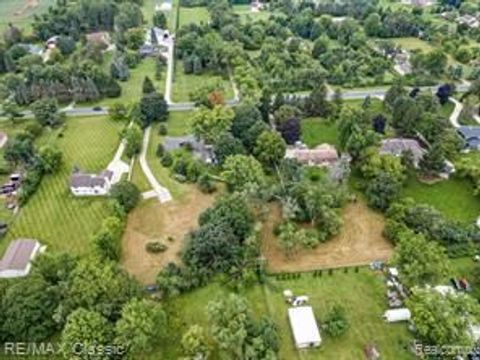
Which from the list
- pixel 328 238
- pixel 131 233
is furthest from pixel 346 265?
pixel 131 233

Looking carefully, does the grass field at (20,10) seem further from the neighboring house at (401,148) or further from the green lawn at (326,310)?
the green lawn at (326,310)

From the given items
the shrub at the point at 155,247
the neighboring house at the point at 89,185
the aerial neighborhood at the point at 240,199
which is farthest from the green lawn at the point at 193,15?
the shrub at the point at 155,247

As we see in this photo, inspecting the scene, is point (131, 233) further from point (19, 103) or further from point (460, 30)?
point (460, 30)

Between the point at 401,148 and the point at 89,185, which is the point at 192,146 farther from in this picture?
the point at 401,148

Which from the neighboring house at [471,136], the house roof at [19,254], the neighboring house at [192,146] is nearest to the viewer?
the house roof at [19,254]

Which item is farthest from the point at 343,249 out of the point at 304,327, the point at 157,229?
the point at 157,229

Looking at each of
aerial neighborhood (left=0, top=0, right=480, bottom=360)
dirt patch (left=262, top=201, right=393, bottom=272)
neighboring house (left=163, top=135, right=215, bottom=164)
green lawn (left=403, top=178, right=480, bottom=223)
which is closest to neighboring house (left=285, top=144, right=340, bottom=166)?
aerial neighborhood (left=0, top=0, right=480, bottom=360)

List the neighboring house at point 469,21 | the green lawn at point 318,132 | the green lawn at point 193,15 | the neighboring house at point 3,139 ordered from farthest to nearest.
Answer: the green lawn at point 193,15 < the neighboring house at point 469,21 < the neighboring house at point 3,139 < the green lawn at point 318,132
